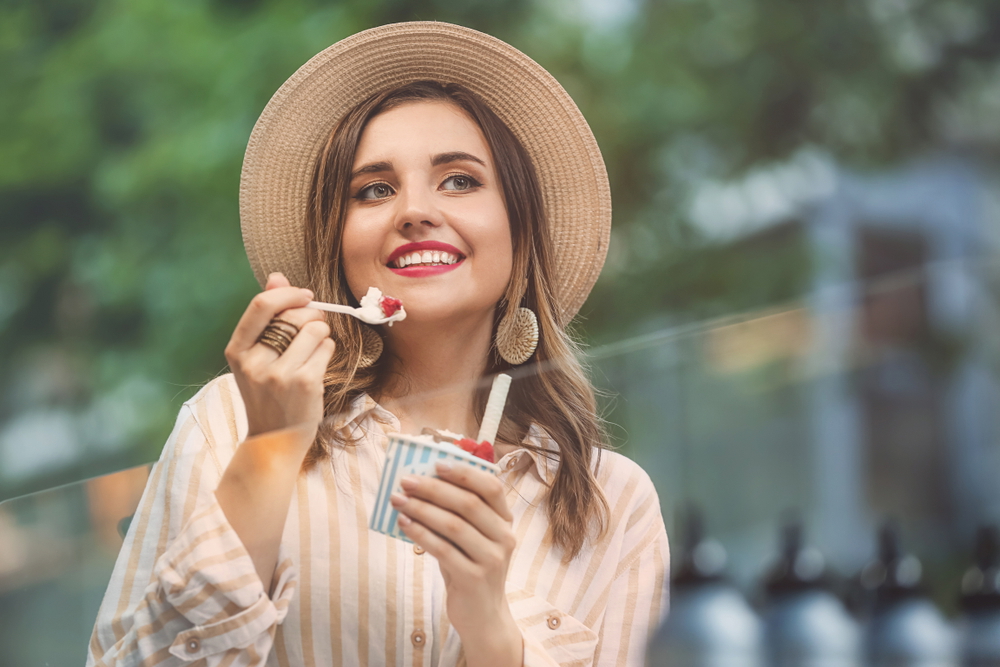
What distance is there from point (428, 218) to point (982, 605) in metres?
Answer: 0.52

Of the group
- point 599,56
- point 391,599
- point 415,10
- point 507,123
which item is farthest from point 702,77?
point 391,599

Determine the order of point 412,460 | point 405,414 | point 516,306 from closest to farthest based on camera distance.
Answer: point 412,460
point 405,414
point 516,306

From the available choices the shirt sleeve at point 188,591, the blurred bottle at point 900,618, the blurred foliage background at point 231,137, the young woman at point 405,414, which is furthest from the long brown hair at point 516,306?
the blurred foliage background at point 231,137

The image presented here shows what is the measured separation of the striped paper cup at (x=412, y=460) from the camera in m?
0.47

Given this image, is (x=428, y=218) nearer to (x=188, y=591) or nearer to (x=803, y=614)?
(x=188, y=591)

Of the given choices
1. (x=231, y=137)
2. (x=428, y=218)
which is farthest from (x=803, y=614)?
(x=231, y=137)

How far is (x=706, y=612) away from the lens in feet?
2.16

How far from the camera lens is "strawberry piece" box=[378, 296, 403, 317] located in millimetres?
586

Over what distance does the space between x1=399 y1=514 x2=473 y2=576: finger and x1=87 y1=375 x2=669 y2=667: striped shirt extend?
0.9 inches

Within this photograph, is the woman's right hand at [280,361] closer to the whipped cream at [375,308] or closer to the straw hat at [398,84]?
the whipped cream at [375,308]

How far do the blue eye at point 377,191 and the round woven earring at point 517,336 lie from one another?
12cm

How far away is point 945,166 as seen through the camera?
5.60 ft

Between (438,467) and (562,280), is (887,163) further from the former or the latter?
(438,467)

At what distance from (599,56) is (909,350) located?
1.14m
